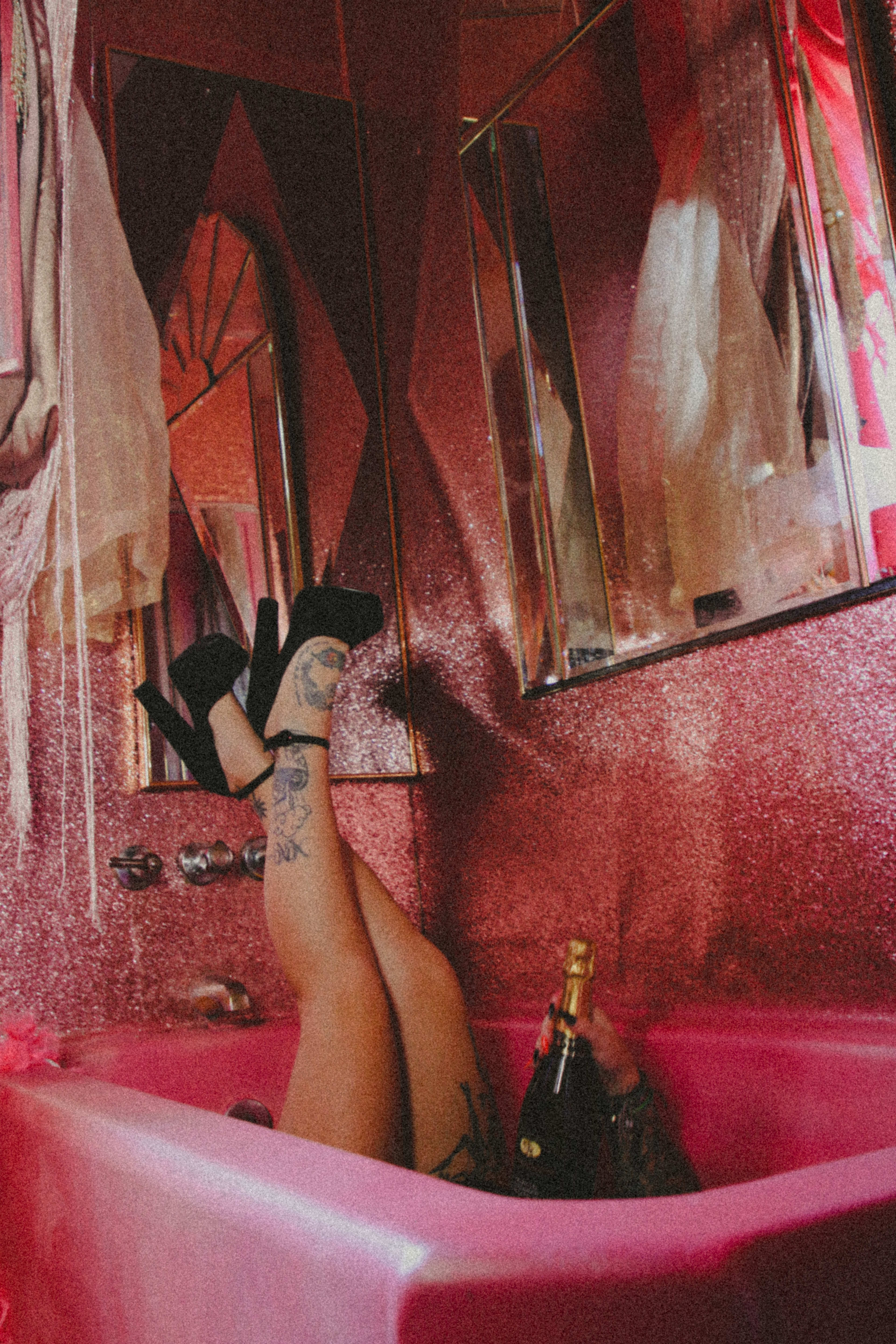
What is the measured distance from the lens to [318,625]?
3.67 feet

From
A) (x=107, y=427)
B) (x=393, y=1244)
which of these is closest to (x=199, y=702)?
(x=107, y=427)

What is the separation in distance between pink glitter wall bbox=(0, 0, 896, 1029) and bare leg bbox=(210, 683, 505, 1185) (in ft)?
0.68

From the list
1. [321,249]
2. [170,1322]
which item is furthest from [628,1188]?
[321,249]

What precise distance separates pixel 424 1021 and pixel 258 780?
305 mm

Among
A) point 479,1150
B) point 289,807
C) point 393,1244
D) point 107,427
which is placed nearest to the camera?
point 393,1244

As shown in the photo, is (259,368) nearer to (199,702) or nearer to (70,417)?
(70,417)

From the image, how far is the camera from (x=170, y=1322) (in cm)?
44

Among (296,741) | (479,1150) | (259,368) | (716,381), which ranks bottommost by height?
(479,1150)

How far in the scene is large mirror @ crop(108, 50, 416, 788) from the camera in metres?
1.36

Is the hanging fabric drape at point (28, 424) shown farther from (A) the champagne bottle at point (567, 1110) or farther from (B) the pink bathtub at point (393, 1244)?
(A) the champagne bottle at point (567, 1110)

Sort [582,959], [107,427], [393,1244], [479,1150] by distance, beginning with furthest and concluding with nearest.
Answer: [107,427] → [479,1150] → [582,959] → [393,1244]

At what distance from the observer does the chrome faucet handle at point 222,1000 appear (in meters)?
1.18

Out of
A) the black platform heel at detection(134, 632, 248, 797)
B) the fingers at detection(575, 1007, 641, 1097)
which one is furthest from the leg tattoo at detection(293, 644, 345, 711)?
the fingers at detection(575, 1007, 641, 1097)

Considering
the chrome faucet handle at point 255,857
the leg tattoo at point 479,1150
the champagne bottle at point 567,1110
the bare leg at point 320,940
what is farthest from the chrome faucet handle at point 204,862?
the champagne bottle at point 567,1110
